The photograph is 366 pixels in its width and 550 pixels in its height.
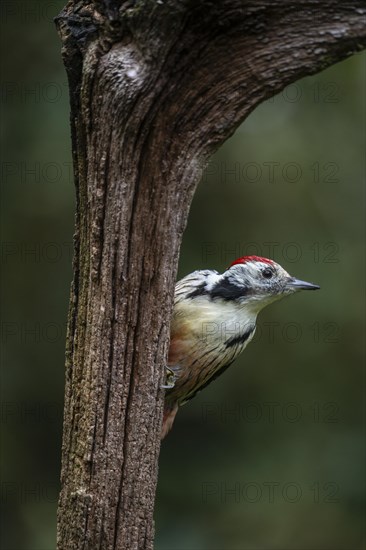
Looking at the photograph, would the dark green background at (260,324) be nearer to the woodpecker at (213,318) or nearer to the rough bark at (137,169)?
the woodpecker at (213,318)

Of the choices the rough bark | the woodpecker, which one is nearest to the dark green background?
the woodpecker

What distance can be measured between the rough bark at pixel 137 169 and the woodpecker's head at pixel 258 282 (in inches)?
41.9

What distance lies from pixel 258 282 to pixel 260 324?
84.7 inches

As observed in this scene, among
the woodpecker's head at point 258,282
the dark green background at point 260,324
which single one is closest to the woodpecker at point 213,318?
the woodpecker's head at point 258,282

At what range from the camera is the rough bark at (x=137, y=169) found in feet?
8.39

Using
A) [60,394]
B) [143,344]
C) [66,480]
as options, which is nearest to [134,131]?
[143,344]

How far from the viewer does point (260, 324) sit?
6094 mm

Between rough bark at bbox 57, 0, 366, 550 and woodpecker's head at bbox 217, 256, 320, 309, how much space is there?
1065 millimetres

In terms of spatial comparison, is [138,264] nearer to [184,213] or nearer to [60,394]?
[184,213]

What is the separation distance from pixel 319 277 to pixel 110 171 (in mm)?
3453

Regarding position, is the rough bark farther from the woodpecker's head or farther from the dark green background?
the dark green background

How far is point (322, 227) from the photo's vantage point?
6273 millimetres

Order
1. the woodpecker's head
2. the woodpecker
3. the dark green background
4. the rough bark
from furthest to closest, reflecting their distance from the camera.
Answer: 1. the dark green background
2. the woodpecker's head
3. the woodpecker
4. the rough bark

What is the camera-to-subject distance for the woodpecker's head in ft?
13.0
